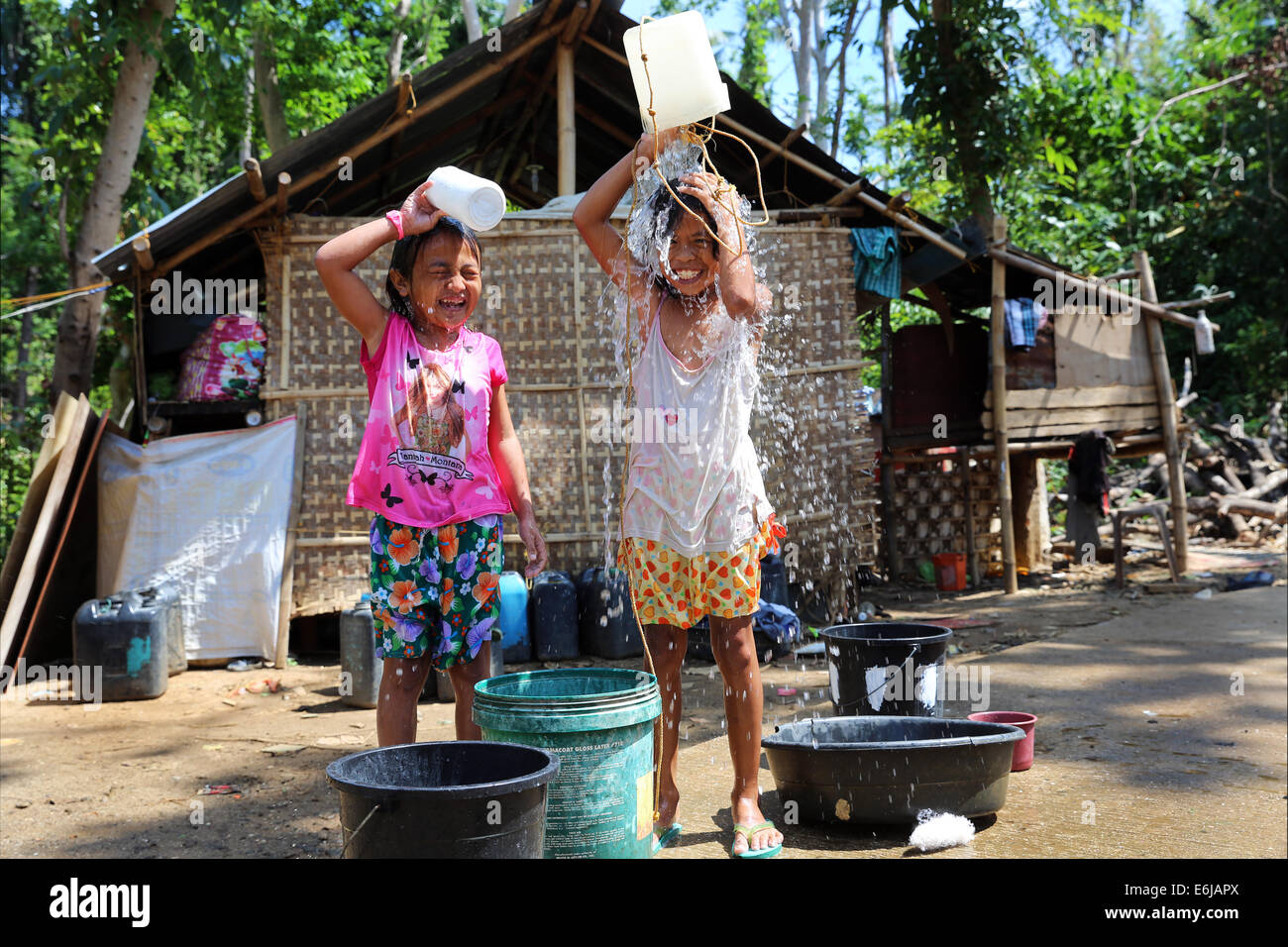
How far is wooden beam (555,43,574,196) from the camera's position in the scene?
7.88 meters

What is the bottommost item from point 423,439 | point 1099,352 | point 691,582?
point 691,582

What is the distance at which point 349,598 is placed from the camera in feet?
24.3

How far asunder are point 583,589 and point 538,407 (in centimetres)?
145

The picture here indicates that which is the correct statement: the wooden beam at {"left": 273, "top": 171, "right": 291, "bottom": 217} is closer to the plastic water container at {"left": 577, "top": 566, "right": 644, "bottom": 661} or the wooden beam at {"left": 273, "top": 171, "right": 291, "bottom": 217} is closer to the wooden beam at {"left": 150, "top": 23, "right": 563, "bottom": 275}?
the wooden beam at {"left": 150, "top": 23, "right": 563, "bottom": 275}

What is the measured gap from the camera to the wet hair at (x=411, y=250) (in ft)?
9.90

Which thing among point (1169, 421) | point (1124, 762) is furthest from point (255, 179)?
point (1169, 421)

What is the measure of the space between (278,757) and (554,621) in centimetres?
255

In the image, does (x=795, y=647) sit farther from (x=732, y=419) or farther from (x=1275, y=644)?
(x=732, y=419)

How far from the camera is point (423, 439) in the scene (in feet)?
9.86

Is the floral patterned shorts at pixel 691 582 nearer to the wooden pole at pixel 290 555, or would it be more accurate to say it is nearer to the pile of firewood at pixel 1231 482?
the wooden pole at pixel 290 555

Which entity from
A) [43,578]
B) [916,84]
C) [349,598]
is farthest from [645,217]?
[916,84]

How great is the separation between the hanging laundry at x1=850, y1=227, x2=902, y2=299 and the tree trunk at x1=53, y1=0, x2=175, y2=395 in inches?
238

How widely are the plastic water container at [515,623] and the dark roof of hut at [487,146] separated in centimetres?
321

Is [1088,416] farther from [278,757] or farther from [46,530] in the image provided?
[46,530]
